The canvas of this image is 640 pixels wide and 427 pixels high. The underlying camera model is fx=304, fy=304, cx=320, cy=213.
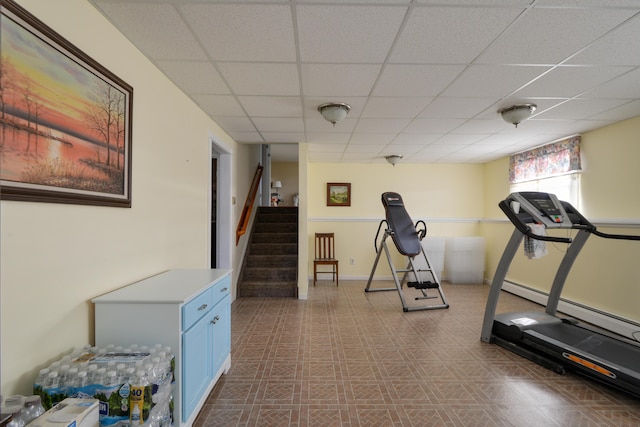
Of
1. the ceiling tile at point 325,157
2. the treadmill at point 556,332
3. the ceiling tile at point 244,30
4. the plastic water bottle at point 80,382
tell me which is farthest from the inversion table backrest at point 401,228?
the plastic water bottle at point 80,382

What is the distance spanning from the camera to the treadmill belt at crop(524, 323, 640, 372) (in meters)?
2.38

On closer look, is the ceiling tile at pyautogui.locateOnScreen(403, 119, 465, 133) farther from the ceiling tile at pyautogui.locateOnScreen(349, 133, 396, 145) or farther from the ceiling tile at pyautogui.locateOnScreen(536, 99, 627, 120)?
the ceiling tile at pyautogui.locateOnScreen(536, 99, 627, 120)

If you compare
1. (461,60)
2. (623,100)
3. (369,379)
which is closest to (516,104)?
(623,100)

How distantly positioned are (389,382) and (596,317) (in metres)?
3.03

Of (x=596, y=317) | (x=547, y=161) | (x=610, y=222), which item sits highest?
(x=547, y=161)

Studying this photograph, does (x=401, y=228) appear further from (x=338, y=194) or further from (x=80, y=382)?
(x=80, y=382)

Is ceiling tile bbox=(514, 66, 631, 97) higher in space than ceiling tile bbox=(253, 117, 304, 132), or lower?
lower

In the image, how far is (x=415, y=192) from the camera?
21.3 feet

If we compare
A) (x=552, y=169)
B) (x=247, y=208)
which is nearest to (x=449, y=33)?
(x=552, y=169)

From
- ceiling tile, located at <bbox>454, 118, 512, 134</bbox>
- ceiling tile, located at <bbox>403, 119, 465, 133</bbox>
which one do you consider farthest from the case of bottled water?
ceiling tile, located at <bbox>454, 118, 512, 134</bbox>

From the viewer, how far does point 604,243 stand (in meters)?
3.66

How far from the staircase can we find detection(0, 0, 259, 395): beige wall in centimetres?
215

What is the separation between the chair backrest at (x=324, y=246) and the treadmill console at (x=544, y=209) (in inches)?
146

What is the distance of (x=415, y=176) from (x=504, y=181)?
164 cm
